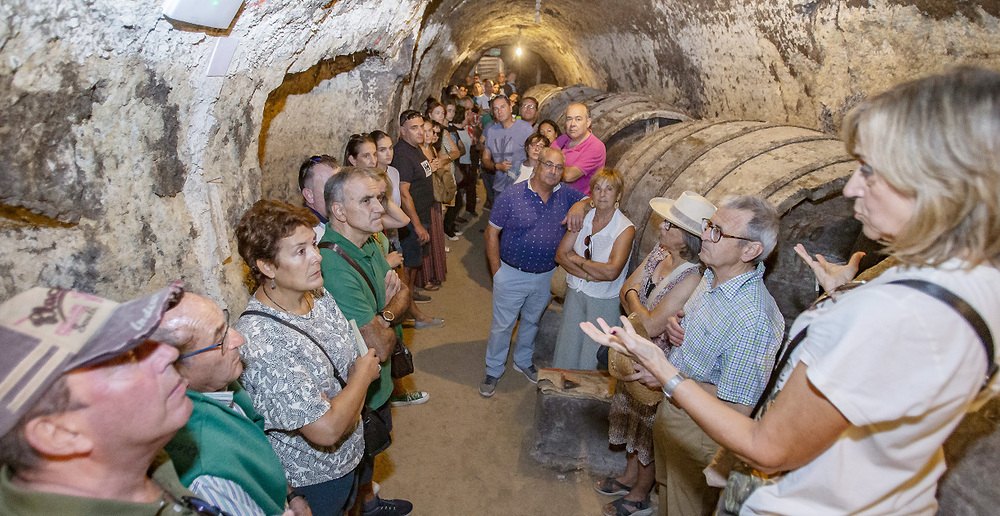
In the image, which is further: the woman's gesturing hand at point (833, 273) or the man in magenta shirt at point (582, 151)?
the man in magenta shirt at point (582, 151)

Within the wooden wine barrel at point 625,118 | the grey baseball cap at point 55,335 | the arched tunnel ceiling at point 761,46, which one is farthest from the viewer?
the wooden wine barrel at point 625,118

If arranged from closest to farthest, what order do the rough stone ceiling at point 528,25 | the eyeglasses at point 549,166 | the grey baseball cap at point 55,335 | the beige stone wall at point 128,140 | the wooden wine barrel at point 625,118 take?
1. the grey baseball cap at point 55,335
2. the beige stone wall at point 128,140
3. the eyeglasses at point 549,166
4. the wooden wine barrel at point 625,118
5. the rough stone ceiling at point 528,25

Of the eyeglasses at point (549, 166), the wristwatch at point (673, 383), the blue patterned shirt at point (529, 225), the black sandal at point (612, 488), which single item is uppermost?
the eyeglasses at point (549, 166)

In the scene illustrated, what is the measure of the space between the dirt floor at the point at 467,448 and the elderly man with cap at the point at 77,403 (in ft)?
8.15

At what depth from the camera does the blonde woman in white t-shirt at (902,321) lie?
1049 millimetres

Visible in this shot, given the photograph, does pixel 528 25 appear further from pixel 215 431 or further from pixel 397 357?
pixel 215 431

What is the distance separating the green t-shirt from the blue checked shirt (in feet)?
4.67

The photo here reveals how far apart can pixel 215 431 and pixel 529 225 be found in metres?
2.87

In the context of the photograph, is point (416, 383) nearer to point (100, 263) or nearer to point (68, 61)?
point (100, 263)

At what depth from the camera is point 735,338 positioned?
2.26m

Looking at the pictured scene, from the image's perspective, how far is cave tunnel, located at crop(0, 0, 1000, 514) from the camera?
1787mm

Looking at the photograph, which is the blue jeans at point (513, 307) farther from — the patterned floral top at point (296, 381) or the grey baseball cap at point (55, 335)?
the grey baseball cap at point (55, 335)

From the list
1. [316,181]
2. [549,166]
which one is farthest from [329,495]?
[549,166]

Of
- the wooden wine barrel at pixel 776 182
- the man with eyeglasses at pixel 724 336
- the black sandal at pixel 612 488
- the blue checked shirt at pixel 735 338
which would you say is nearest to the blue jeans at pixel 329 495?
the man with eyeglasses at pixel 724 336
